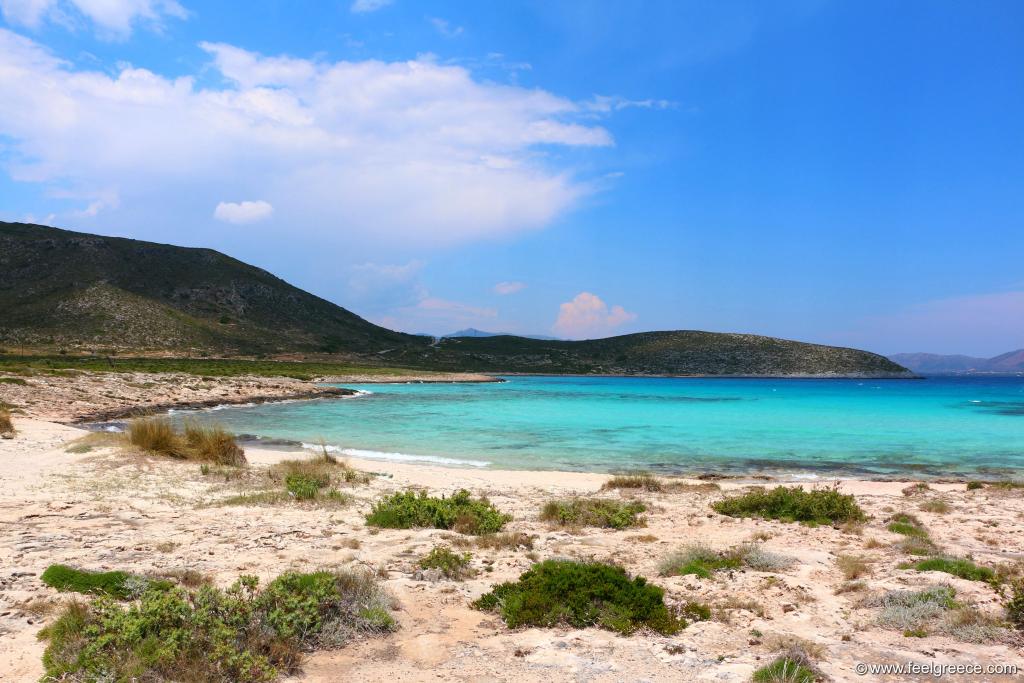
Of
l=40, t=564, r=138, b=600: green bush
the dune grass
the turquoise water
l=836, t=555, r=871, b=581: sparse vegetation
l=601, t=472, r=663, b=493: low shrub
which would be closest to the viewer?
l=40, t=564, r=138, b=600: green bush

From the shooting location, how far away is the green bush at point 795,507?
10883 mm

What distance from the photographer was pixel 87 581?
634cm

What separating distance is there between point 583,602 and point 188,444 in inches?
534

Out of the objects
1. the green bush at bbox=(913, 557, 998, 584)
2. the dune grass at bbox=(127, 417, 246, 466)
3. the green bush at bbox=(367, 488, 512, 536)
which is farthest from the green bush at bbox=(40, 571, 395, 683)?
the dune grass at bbox=(127, 417, 246, 466)

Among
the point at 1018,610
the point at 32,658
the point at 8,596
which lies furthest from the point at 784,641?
the point at 8,596

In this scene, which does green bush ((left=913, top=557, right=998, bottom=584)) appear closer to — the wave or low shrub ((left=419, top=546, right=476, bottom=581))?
low shrub ((left=419, top=546, right=476, bottom=581))

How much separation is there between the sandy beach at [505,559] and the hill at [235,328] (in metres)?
81.8

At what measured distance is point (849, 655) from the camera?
526 centimetres

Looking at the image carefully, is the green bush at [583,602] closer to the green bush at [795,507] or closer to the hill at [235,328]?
the green bush at [795,507]

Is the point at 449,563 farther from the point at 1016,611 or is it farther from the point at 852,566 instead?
the point at 1016,611

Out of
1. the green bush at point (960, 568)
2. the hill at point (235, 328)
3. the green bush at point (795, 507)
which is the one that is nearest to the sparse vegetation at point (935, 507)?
the green bush at point (795, 507)

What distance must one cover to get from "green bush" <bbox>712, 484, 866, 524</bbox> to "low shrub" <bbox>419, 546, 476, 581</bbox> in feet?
19.9

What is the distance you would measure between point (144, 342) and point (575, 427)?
253ft

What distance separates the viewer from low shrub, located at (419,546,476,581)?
7340 mm
